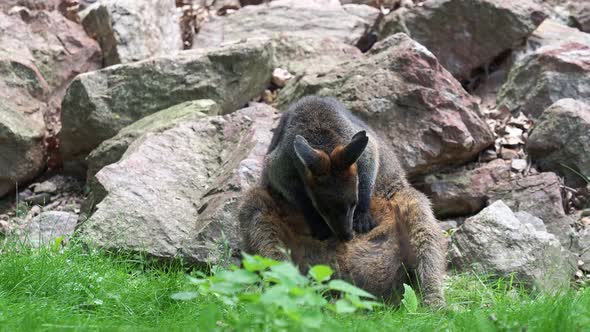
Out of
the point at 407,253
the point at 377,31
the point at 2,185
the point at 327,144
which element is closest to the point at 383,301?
the point at 407,253

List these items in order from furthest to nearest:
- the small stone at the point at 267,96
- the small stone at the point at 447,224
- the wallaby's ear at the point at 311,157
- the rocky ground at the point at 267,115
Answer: the small stone at the point at 267,96 → the small stone at the point at 447,224 → the rocky ground at the point at 267,115 → the wallaby's ear at the point at 311,157

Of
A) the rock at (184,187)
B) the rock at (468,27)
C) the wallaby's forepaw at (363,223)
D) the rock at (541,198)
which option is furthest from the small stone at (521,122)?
the wallaby's forepaw at (363,223)

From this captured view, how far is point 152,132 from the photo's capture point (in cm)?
1078

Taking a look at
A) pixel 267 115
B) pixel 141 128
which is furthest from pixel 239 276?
pixel 141 128

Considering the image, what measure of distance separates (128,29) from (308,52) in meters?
3.02

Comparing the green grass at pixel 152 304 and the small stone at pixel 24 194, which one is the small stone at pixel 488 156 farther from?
the small stone at pixel 24 194

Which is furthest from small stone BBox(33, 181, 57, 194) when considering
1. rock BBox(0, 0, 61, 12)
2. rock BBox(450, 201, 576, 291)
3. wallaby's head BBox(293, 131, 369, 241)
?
rock BBox(450, 201, 576, 291)

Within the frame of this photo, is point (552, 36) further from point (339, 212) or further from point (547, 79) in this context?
point (339, 212)

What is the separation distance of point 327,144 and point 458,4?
5.93m

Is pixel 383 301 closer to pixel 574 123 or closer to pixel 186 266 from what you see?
pixel 186 266

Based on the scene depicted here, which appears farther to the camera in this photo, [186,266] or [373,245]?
[186,266]

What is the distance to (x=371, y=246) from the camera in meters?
7.89

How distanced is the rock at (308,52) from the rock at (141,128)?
7.24ft

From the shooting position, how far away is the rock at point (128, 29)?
44.1 ft
